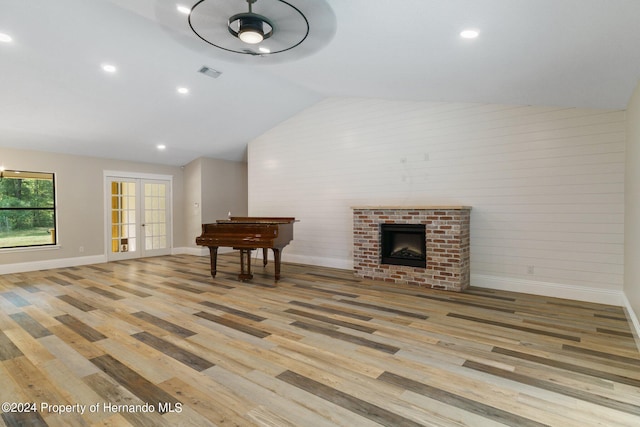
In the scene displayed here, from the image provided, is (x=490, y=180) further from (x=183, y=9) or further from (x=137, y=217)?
(x=137, y=217)

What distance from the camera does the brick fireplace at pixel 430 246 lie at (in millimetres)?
4777

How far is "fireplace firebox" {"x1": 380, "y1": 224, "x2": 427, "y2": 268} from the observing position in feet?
17.1

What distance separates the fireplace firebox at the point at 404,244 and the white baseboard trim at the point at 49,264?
6.21 metres

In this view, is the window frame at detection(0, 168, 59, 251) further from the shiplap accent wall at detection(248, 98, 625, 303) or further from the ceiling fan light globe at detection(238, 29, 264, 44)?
the ceiling fan light globe at detection(238, 29, 264, 44)

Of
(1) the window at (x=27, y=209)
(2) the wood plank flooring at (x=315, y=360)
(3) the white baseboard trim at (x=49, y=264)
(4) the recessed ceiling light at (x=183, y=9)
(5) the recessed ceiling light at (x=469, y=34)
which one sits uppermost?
(4) the recessed ceiling light at (x=183, y=9)

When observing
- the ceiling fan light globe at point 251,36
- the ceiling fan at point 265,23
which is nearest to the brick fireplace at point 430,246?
the ceiling fan at point 265,23

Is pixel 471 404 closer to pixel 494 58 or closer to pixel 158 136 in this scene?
pixel 494 58

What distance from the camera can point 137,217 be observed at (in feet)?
26.7

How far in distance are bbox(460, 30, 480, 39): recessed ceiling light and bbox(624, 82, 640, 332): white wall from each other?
181 centimetres

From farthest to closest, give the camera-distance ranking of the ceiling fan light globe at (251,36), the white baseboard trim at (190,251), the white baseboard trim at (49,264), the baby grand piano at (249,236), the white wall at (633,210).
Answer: the white baseboard trim at (190,251)
the white baseboard trim at (49,264)
the baby grand piano at (249,236)
the white wall at (633,210)
the ceiling fan light globe at (251,36)

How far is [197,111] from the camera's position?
6047 millimetres

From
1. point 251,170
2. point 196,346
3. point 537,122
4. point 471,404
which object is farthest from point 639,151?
point 251,170

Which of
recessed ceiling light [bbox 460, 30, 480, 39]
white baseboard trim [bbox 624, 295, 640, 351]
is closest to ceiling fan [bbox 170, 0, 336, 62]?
recessed ceiling light [bbox 460, 30, 480, 39]

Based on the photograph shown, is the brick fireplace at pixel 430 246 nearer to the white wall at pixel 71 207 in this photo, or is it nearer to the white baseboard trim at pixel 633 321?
the white baseboard trim at pixel 633 321
